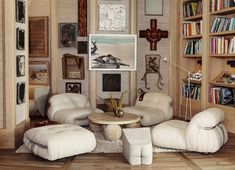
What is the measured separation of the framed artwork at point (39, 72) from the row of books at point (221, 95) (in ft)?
11.2

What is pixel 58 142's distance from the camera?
14.2 ft

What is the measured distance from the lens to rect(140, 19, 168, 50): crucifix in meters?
7.79

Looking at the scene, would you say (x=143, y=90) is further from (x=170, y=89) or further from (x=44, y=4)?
(x=44, y=4)

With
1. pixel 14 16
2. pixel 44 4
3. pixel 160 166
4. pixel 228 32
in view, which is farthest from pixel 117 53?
pixel 160 166

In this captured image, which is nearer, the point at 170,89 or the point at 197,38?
the point at 197,38

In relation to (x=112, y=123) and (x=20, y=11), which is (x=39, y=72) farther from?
(x=112, y=123)

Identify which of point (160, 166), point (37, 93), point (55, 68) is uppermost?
point (55, 68)

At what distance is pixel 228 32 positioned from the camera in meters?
6.13

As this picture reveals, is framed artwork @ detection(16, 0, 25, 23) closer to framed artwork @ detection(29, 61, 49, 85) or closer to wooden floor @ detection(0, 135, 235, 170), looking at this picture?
wooden floor @ detection(0, 135, 235, 170)

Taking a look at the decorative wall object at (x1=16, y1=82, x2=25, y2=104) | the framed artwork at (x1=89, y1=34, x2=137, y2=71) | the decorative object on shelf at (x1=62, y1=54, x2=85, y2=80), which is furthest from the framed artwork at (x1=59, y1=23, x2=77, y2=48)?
the decorative wall object at (x1=16, y1=82, x2=25, y2=104)

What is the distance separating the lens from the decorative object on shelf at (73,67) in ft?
25.5

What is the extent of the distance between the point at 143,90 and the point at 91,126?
2.20 m

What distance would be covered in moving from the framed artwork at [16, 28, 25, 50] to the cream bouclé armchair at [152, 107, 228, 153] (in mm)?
2185

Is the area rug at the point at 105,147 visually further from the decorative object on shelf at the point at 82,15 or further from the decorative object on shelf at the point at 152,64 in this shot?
the decorative object on shelf at the point at 82,15
